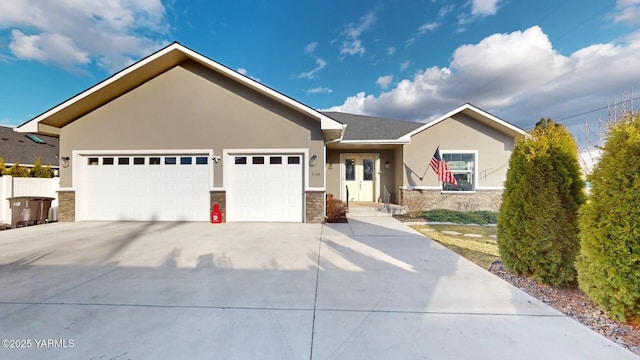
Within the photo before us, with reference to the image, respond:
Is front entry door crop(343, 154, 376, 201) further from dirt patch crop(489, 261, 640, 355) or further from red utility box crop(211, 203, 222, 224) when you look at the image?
dirt patch crop(489, 261, 640, 355)

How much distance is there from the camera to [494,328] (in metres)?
2.58

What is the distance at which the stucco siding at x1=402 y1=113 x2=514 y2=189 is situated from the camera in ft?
36.6

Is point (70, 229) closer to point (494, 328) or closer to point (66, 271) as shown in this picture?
point (66, 271)

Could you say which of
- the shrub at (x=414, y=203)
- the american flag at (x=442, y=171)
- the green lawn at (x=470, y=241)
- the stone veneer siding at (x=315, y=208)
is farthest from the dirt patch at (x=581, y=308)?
the american flag at (x=442, y=171)

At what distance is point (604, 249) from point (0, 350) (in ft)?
20.0

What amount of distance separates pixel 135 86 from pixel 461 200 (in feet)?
45.5

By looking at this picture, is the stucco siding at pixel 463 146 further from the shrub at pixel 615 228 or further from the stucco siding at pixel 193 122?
the shrub at pixel 615 228

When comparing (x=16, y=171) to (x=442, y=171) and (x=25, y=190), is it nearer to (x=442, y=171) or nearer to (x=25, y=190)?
(x=25, y=190)

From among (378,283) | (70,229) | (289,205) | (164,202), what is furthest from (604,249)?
(70,229)

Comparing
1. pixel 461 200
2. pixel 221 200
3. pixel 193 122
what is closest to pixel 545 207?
pixel 461 200

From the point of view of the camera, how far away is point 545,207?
11.5ft

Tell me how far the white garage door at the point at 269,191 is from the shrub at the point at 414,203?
4.45m

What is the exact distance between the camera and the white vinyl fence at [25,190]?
7844mm

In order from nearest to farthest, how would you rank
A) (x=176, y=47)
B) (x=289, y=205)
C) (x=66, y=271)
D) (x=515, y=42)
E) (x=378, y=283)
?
(x=378, y=283) < (x=66, y=271) < (x=176, y=47) < (x=289, y=205) < (x=515, y=42)
